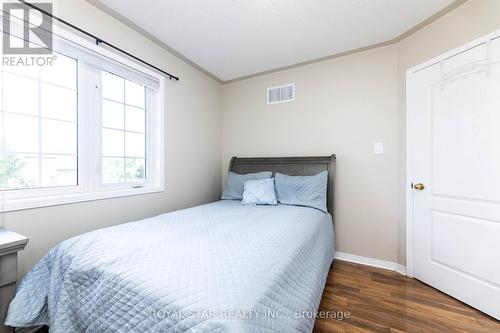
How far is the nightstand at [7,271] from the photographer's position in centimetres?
106

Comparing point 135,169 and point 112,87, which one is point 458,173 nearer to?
point 135,169

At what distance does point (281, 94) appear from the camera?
2891mm

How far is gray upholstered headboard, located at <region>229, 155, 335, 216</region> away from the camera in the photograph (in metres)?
2.48

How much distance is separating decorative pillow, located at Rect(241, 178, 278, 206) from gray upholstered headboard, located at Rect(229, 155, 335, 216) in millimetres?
312

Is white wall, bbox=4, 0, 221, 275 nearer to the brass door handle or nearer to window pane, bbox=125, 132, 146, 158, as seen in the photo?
window pane, bbox=125, 132, 146, 158

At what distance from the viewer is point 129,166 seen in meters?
2.14

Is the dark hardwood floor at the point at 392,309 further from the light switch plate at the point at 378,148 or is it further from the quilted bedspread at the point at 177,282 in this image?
the light switch plate at the point at 378,148

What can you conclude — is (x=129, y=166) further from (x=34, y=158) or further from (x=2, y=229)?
(x=2, y=229)

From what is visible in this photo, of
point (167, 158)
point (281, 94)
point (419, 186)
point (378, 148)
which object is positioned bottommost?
point (419, 186)

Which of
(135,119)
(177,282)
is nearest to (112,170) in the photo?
(135,119)

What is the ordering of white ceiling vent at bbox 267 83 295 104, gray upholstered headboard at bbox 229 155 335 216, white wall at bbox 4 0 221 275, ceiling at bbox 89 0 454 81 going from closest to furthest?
1. white wall at bbox 4 0 221 275
2. ceiling at bbox 89 0 454 81
3. gray upholstered headboard at bbox 229 155 335 216
4. white ceiling vent at bbox 267 83 295 104

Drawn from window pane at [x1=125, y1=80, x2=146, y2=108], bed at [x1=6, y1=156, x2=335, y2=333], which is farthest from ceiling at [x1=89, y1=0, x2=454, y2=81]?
bed at [x1=6, y1=156, x2=335, y2=333]

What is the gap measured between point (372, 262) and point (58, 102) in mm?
3366

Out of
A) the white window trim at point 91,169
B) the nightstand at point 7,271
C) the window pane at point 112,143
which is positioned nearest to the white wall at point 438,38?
the white window trim at point 91,169
